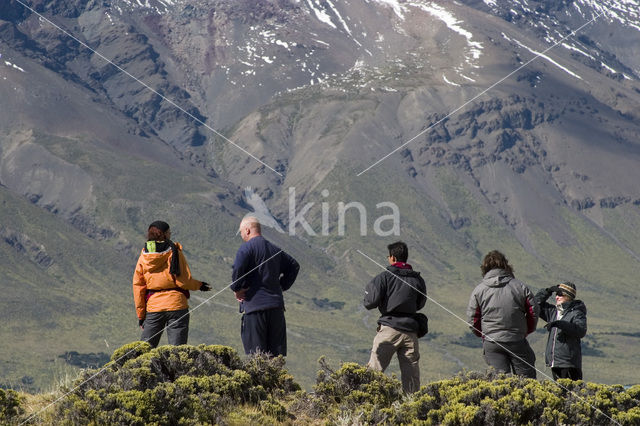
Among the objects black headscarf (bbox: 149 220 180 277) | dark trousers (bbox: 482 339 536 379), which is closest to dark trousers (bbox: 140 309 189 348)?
black headscarf (bbox: 149 220 180 277)

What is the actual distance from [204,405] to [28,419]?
2442 mm

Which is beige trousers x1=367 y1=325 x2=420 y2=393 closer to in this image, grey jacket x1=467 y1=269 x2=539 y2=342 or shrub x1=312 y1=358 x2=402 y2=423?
shrub x1=312 y1=358 x2=402 y2=423

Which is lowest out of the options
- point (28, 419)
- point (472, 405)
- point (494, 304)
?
point (28, 419)

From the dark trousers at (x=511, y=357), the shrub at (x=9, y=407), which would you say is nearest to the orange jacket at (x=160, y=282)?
the shrub at (x=9, y=407)

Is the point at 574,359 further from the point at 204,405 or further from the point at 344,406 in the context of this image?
the point at 204,405

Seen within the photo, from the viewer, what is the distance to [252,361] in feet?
51.5

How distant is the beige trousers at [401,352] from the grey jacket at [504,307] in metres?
1.44

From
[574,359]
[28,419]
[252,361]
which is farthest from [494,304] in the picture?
[28,419]

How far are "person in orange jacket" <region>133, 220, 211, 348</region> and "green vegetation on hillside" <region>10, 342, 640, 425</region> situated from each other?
1.45 meters

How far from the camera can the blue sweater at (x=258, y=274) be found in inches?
651

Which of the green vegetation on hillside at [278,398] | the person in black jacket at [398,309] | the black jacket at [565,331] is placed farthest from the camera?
the person in black jacket at [398,309]

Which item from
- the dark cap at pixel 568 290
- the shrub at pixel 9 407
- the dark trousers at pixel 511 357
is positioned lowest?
the shrub at pixel 9 407

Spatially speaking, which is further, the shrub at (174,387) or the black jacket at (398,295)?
the black jacket at (398,295)

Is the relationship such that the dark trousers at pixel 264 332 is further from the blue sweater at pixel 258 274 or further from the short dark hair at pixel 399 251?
the short dark hair at pixel 399 251
